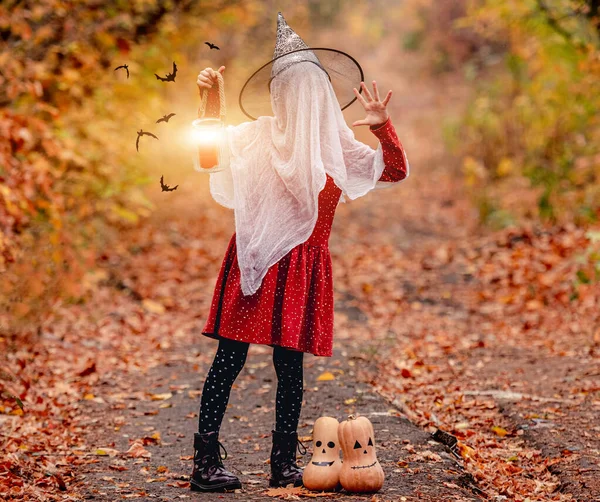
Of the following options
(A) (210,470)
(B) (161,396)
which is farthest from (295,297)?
(B) (161,396)

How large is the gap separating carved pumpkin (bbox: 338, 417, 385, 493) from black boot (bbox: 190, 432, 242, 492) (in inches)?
21.5

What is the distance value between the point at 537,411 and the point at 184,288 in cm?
525

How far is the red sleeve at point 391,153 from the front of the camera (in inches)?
135

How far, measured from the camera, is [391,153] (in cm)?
346

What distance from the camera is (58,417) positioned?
4.96m

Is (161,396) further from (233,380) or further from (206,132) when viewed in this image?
(206,132)

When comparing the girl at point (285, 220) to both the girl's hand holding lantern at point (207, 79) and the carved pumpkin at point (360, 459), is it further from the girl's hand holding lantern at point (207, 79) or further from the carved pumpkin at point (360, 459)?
the carved pumpkin at point (360, 459)

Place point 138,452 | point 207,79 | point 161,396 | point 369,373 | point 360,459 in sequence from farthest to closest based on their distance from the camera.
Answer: point 369,373 < point 161,396 < point 138,452 < point 207,79 < point 360,459

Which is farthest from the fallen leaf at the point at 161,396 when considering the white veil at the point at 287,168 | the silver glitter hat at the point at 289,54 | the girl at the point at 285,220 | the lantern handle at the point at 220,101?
the silver glitter hat at the point at 289,54

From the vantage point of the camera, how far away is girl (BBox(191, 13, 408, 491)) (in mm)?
3367

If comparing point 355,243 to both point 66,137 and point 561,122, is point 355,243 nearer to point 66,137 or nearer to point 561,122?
point 561,122

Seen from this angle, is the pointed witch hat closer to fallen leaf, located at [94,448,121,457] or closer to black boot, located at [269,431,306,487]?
black boot, located at [269,431,306,487]

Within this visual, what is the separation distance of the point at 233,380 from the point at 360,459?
0.68 meters

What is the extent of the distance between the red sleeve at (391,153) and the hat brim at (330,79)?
0.22m
